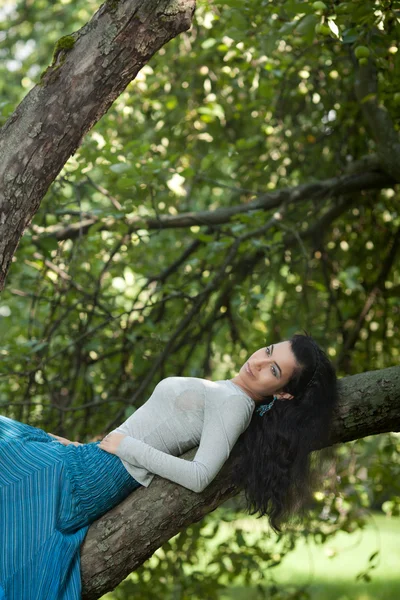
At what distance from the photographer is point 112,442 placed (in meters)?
2.43

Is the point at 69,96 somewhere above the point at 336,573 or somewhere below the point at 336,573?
above

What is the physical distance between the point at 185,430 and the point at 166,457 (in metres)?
0.18

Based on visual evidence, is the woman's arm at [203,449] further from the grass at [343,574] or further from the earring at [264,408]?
the grass at [343,574]

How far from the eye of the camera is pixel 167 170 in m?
4.03

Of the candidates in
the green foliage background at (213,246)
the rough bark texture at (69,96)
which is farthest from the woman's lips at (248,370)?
the green foliage background at (213,246)

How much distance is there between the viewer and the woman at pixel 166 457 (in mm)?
2246

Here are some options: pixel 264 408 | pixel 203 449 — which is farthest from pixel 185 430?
pixel 264 408

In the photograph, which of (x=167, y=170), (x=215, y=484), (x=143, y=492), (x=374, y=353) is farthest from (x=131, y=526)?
(x=374, y=353)

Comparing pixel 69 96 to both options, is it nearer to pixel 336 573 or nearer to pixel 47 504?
pixel 47 504

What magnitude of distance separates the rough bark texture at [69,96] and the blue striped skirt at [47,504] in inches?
25.0

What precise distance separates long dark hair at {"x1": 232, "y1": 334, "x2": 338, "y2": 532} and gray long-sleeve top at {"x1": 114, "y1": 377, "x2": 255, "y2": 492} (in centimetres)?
7

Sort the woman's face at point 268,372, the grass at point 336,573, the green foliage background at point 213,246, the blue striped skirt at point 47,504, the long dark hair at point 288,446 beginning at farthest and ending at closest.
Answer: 1. the grass at point 336,573
2. the green foliage background at point 213,246
3. the woman's face at point 268,372
4. the long dark hair at point 288,446
5. the blue striped skirt at point 47,504

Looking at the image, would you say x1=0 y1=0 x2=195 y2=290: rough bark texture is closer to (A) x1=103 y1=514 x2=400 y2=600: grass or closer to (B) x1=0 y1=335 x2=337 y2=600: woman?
(B) x1=0 y1=335 x2=337 y2=600: woman

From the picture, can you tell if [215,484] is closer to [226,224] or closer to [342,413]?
[342,413]
